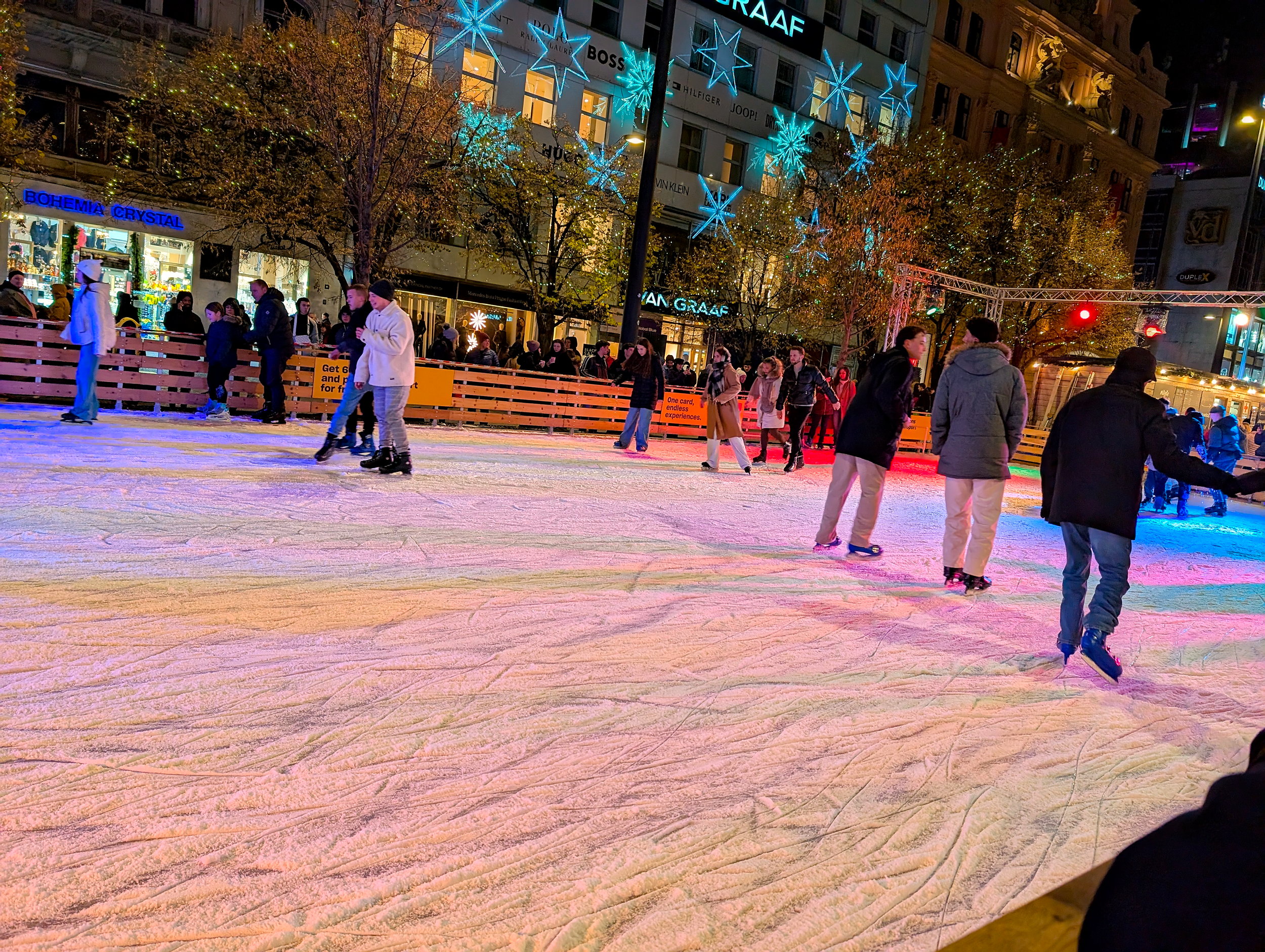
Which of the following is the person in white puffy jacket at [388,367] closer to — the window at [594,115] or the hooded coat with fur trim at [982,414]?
the hooded coat with fur trim at [982,414]

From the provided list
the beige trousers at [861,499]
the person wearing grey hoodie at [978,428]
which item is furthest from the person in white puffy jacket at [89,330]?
the person wearing grey hoodie at [978,428]

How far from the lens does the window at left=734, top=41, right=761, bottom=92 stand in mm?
29781

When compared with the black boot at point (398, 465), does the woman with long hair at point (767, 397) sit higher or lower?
higher

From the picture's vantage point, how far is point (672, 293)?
28.4 meters

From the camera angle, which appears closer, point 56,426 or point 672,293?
point 56,426

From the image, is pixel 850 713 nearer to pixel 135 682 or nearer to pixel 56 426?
pixel 135 682

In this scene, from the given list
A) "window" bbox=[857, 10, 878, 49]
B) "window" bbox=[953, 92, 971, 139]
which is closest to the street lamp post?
"window" bbox=[857, 10, 878, 49]

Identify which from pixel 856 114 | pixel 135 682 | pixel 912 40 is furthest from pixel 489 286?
pixel 135 682

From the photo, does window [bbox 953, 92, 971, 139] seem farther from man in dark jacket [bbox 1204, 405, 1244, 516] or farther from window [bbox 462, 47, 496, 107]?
man in dark jacket [bbox 1204, 405, 1244, 516]

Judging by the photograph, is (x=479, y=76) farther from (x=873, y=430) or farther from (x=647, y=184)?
(x=873, y=430)

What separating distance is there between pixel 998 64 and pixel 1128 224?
42.2 ft

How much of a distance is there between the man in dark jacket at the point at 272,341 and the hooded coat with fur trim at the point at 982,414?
868 cm

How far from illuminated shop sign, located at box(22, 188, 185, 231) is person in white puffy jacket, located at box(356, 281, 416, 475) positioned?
14.5 m

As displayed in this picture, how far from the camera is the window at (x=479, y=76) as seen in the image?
23.8 metres
